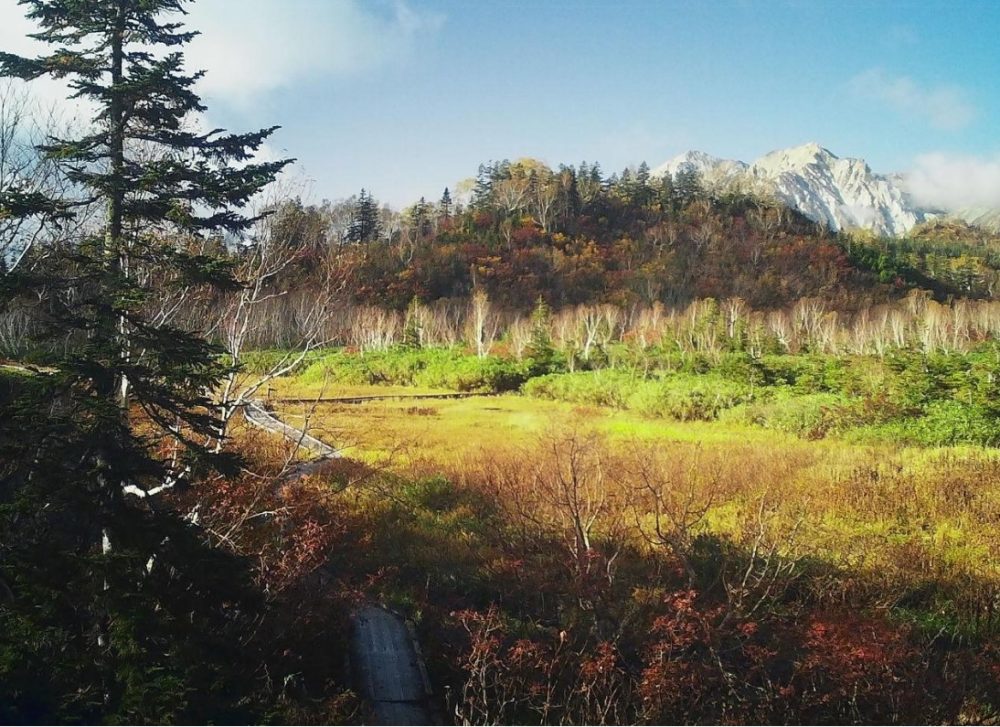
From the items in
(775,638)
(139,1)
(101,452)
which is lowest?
(775,638)

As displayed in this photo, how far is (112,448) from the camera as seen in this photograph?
4.87 m

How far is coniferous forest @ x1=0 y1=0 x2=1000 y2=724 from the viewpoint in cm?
474

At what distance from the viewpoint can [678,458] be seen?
13.8 m

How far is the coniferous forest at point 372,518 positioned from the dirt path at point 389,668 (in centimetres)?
7

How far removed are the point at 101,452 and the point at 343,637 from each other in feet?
10.1

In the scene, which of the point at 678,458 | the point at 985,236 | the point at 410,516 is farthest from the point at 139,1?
the point at 985,236

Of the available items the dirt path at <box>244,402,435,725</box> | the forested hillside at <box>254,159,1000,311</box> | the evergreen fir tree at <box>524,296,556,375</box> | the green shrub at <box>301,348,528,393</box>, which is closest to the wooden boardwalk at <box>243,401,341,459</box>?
the dirt path at <box>244,402,435,725</box>

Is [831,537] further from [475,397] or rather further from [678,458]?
[475,397]

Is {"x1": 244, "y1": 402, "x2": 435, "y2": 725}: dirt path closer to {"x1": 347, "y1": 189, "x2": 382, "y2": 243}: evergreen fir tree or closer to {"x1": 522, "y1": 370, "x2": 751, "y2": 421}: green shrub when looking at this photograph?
{"x1": 522, "y1": 370, "x2": 751, "y2": 421}: green shrub

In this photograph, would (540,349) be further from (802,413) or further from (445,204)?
(445,204)

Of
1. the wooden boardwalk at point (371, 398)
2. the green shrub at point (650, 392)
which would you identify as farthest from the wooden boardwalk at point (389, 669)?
the wooden boardwalk at point (371, 398)

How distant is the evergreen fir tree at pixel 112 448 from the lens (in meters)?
4.48

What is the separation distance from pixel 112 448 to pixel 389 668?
11.1 feet

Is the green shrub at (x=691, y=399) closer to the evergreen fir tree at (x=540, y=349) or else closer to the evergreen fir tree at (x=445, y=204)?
the evergreen fir tree at (x=540, y=349)
